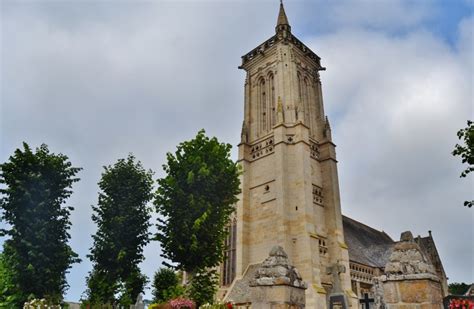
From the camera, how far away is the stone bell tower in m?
29.7

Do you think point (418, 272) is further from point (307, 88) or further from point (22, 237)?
point (307, 88)

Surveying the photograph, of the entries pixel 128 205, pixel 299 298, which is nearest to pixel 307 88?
pixel 128 205

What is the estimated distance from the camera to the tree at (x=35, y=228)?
1825 cm

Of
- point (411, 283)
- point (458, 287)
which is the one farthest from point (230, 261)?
point (458, 287)

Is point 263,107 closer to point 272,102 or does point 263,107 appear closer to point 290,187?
point 272,102

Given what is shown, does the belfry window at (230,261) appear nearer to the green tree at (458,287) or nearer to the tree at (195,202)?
the tree at (195,202)

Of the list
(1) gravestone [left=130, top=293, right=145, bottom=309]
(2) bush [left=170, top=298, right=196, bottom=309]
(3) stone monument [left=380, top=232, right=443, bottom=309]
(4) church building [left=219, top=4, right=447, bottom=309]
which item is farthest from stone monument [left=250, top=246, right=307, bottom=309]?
(4) church building [left=219, top=4, right=447, bottom=309]

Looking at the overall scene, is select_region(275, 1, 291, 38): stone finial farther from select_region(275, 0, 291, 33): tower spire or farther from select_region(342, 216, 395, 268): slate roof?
select_region(342, 216, 395, 268): slate roof

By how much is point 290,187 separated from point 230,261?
317 inches

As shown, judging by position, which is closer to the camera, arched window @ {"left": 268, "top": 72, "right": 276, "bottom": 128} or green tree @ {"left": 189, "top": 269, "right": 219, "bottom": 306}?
green tree @ {"left": 189, "top": 269, "right": 219, "bottom": 306}

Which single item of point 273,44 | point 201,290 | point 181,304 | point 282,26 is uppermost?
point 282,26

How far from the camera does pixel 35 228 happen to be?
60.9 ft

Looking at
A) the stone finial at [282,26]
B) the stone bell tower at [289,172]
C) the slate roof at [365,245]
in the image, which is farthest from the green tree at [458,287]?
the stone finial at [282,26]

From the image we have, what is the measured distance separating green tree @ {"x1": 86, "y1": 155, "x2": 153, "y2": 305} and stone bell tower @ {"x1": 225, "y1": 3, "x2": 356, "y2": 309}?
37.1ft
